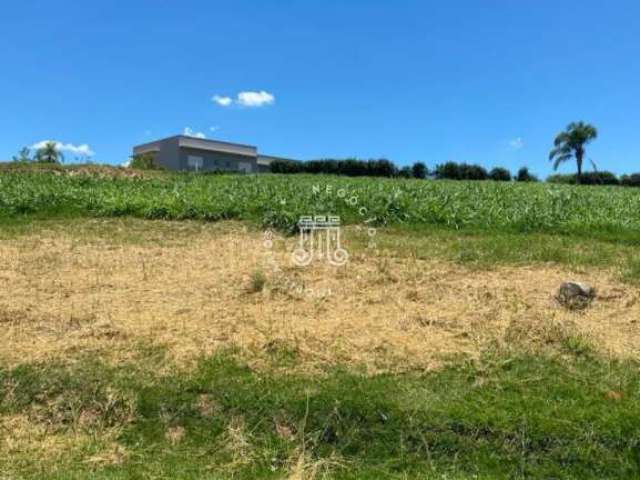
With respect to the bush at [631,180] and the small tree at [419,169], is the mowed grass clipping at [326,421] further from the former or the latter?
the bush at [631,180]

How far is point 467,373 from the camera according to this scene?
367 centimetres

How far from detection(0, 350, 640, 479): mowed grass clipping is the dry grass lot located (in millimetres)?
289

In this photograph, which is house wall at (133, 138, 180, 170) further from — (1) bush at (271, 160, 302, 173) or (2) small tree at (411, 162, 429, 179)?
(2) small tree at (411, 162, 429, 179)

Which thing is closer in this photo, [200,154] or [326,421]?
[326,421]

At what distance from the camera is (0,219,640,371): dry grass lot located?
405cm

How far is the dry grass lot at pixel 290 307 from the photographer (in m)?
4.05

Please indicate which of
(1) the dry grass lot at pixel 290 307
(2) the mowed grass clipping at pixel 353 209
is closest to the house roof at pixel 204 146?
(2) the mowed grass clipping at pixel 353 209

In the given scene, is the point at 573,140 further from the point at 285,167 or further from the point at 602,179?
the point at 285,167

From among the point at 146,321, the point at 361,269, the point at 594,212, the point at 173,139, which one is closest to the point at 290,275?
the point at 361,269

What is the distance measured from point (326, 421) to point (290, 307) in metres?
1.65

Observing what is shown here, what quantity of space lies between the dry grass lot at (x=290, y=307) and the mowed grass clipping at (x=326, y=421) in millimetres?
289

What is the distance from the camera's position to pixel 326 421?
322cm

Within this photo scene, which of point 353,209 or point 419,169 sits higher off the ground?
point 419,169

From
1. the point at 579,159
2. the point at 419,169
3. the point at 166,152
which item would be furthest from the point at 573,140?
the point at 166,152
